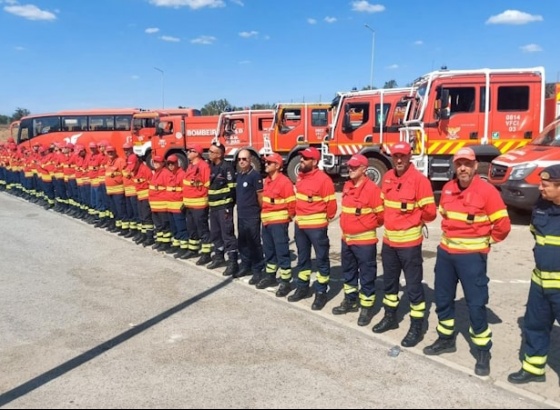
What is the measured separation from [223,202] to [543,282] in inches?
165

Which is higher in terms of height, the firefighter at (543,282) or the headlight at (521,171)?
the headlight at (521,171)

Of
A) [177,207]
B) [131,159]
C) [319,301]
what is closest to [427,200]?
[319,301]

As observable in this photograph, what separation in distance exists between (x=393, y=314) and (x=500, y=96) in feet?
25.8

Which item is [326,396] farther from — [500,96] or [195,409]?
[500,96]

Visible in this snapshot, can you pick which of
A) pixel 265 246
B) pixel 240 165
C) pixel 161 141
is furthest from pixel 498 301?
pixel 161 141

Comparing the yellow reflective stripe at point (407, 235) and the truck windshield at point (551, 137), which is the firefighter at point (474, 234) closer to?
the yellow reflective stripe at point (407, 235)

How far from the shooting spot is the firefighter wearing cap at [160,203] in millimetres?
7461

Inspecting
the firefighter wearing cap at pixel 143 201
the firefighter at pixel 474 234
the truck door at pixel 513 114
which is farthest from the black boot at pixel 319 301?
the truck door at pixel 513 114

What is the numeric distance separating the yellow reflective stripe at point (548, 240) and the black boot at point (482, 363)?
3.14 ft

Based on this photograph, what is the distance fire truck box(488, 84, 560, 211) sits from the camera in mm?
8164

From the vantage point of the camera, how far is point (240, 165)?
6.03m

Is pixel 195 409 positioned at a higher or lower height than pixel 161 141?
lower

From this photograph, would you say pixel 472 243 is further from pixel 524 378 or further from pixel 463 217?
pixel 524 378

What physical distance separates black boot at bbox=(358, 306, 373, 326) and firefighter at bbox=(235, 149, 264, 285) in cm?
174
